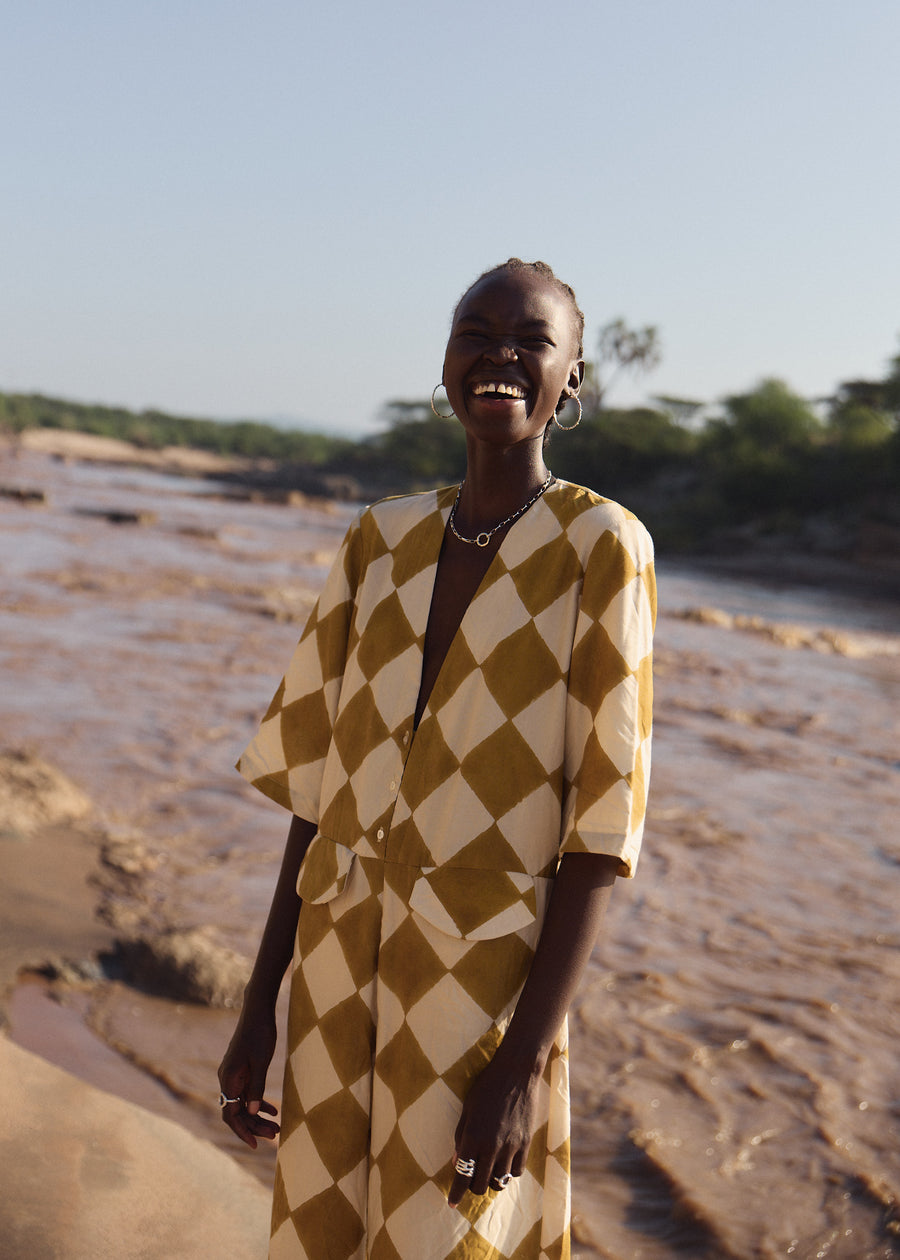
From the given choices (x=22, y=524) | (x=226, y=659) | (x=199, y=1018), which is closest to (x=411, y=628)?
(x=199, y=1018)

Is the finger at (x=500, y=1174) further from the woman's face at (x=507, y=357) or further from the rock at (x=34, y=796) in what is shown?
the rock at (x=34, y=796)

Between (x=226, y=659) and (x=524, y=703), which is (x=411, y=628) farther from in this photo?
(x=226, y=659)

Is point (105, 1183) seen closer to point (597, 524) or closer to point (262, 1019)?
point (262, 1019)

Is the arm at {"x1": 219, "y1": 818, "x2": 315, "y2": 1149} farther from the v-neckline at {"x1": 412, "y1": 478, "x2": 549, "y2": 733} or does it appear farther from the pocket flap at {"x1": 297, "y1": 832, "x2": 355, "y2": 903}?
the v-neckline at {"x1": 412, "y1": 478, "x2": 549, "y2": 733}

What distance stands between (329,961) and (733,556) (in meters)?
24.8

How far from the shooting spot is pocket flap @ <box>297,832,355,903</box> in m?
1.31

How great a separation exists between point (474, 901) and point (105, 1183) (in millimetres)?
1268

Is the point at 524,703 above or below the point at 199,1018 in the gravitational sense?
above

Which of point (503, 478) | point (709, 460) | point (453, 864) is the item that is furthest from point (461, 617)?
point (709, 460)

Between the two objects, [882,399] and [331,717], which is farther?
[882,399]

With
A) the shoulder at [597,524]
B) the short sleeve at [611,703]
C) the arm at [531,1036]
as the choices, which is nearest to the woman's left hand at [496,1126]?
the arm at [531,1036]

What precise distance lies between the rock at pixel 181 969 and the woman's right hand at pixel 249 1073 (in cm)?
176

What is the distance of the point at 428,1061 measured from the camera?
121 cm

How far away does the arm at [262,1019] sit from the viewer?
1434mm
